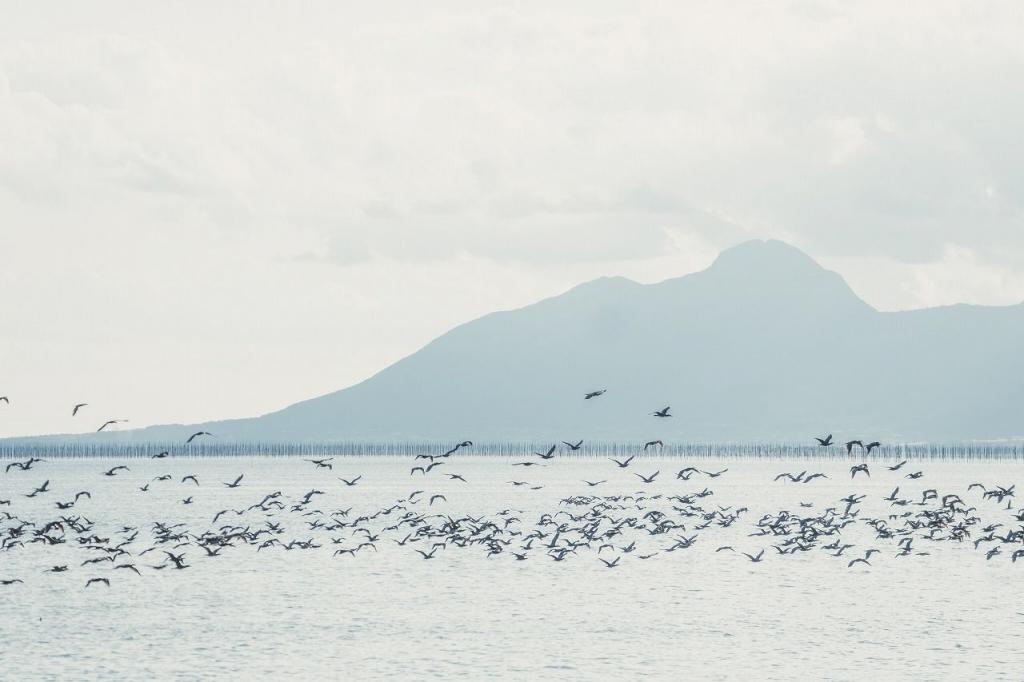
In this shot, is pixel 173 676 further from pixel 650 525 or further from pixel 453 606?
pixel 650 525

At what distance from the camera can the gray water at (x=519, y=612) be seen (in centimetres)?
4122

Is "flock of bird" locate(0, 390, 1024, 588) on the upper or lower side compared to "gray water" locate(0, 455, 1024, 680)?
upper

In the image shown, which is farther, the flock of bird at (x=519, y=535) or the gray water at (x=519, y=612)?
the flock of bird at (x=519, y=535)

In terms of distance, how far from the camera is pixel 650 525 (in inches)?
3622

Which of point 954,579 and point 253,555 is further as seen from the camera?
point 253,555

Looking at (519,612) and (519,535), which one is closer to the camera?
(519,612)

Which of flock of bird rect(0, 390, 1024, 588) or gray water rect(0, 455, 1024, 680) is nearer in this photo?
gray water rect(0, 455, 1024, 680)

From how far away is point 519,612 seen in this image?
51500 mm

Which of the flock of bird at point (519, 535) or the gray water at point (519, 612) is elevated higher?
the flock of bird at point (519, 535)

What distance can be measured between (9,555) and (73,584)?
45.5ft

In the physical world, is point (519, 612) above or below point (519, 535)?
below

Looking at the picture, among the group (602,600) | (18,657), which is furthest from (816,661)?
(18,657)

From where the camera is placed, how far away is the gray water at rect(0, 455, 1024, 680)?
41.2 metres

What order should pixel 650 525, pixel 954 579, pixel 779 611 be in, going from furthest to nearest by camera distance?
1. pixel 650 525
2. pixel 954 579
3. pixel 779 611
